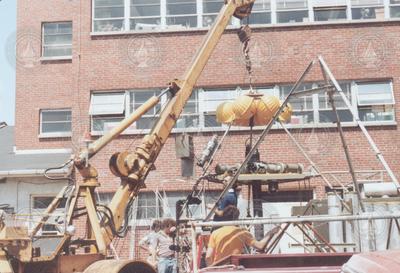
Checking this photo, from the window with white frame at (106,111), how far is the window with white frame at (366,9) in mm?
7565

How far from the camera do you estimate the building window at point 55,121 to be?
20.2 m

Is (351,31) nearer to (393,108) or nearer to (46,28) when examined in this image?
(393,108)

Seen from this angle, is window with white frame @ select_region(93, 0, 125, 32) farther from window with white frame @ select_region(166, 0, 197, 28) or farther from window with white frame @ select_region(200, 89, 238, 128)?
window with white frame @ select_region(200, 89, 238, 128)

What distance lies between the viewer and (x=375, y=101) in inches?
736

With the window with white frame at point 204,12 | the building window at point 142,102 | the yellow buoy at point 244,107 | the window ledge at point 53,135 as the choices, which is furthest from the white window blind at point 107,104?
the yellow buoy at point 244,107

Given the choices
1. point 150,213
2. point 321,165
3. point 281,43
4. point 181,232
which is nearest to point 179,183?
point 150,213

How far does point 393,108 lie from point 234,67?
4.82 meters

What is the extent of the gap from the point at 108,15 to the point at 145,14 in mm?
1181

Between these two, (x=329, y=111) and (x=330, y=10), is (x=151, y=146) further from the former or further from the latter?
(x=330, y=10)

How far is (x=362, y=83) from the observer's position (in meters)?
18.9

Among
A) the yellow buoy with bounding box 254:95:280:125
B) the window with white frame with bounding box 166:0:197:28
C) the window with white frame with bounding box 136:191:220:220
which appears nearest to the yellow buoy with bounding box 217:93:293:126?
the yellow buoy with bounding box 254:95:280:125

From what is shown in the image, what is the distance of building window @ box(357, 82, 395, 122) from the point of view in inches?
731

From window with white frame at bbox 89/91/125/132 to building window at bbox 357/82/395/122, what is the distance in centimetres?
716

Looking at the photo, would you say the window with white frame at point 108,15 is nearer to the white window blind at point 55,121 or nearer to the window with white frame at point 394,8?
the white window blind at point 55,121
